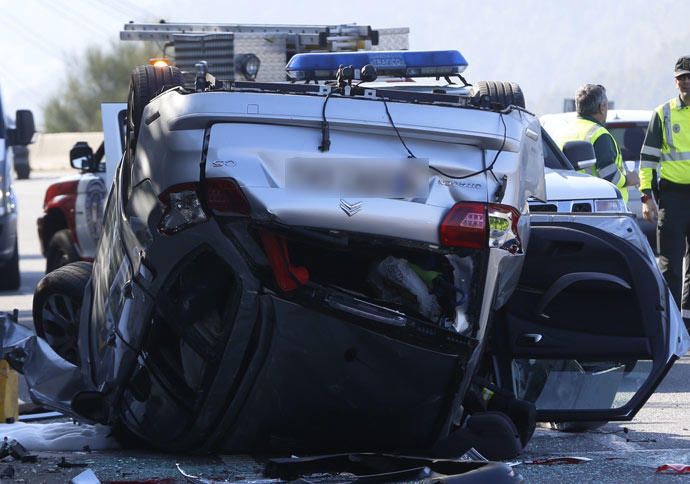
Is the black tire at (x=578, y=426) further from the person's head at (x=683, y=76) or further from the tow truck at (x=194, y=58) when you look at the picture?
the tow truck at (x=194, y=58)

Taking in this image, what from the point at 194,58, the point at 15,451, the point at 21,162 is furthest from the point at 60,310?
the point at 21,162

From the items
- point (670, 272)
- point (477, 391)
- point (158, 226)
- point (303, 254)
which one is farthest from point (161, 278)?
point (670, 272)

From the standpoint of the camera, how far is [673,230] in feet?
34.0

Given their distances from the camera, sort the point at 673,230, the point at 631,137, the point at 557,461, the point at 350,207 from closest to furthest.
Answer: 1. the point at 350,207
2. the point at 557,461
3. the point at 673,230
4. the point at 631,137

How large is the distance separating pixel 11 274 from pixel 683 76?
8033 mm

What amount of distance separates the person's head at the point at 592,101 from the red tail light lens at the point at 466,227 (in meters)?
5.51

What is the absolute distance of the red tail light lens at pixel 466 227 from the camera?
513cm

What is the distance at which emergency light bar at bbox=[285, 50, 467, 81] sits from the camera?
307 inches

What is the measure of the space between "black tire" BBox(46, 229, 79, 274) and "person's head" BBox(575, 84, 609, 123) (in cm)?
504

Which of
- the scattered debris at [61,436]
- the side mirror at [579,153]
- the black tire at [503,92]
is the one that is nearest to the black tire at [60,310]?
the scattered debris at [61,436]

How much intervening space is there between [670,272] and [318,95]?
5585 millimetres

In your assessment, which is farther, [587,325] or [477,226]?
[587,325]

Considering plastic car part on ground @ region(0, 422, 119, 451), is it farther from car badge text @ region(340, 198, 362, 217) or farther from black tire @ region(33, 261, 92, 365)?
car badge text @ region(340, 198, 362, 217)

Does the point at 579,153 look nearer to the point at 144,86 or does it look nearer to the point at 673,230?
the point at 673,230
